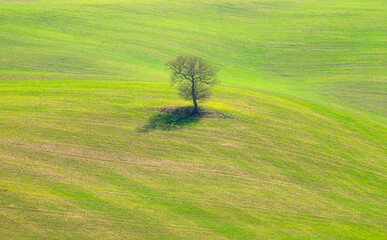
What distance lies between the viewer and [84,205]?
85.3ft

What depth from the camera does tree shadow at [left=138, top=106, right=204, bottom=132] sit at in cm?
3816

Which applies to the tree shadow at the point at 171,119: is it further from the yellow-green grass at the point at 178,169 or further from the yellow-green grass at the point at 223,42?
the yellow-green grass at the point at 223,42

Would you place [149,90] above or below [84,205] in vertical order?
above

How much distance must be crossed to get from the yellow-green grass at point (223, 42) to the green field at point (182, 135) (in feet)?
1.12

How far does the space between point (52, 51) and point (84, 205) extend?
3708 centimetres

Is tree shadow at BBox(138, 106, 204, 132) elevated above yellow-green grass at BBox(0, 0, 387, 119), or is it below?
below

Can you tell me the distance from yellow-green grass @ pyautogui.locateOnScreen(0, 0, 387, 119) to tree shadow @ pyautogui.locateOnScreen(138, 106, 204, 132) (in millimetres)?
12998

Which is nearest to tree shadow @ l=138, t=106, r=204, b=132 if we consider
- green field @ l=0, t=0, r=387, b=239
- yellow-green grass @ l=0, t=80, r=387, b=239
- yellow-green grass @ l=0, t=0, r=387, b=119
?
green field @ l=0, t=0, r=387, b=239

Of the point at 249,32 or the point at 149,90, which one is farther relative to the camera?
the point at 249,32

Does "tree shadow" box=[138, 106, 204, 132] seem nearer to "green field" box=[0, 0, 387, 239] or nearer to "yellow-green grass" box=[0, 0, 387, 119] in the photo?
"green field" box=[0, 0, 387, 239]

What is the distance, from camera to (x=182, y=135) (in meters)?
37.0

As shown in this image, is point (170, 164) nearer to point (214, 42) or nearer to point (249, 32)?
point (214, 42)

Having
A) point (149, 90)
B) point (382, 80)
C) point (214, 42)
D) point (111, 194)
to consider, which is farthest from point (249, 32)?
point (111, 194)

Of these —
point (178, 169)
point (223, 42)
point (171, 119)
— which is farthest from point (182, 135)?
point (223, 42)
